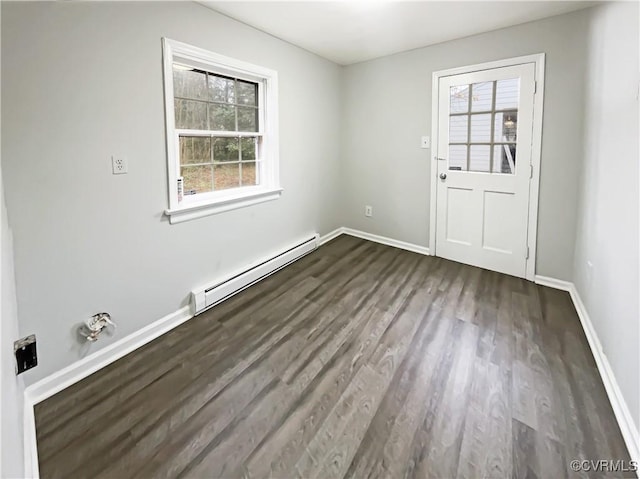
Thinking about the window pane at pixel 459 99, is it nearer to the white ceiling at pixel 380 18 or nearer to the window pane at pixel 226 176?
the white ceiling at pixel 380 18

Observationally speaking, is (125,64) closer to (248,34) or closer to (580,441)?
(248,34)

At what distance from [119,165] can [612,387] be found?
10.0 ft

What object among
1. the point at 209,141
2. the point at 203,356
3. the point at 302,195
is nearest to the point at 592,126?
the point at 302,195

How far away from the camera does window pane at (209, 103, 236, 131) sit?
286cm

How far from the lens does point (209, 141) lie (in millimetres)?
2865

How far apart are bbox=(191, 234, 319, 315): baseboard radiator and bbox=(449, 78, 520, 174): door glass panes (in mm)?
1902

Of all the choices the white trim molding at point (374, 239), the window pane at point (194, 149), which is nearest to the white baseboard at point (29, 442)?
the window pane at point (194, 149)

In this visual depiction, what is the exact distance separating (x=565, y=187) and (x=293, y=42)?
2883mm

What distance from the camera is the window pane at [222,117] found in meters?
2.86

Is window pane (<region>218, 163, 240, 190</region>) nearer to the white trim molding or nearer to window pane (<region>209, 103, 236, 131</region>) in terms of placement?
window pane (<region>209, 103, 236, 131</region>)

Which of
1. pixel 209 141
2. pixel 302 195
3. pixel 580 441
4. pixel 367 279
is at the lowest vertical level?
pixel 580 441

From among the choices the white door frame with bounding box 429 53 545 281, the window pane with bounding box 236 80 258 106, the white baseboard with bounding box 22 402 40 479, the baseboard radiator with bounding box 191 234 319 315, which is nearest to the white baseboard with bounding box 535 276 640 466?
the white door frame with bounding box 429 53 545 281

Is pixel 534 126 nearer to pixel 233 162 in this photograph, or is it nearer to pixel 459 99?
pixel 459 99

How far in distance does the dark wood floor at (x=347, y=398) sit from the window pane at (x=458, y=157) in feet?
4.75
